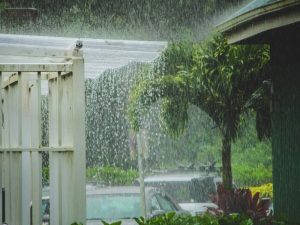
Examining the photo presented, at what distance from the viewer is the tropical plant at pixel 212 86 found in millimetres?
14500

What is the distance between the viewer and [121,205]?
10.6m

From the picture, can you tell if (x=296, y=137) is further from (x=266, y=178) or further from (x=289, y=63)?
(x=266, y=178)

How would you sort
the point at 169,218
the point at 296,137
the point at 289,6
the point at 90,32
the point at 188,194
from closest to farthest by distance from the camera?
the point at 169,218 → the point at 289,6 → the point at 296,137 → the point at 188,194 → the point at 90,32

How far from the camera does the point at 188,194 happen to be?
687 inches

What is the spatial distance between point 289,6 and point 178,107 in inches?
390

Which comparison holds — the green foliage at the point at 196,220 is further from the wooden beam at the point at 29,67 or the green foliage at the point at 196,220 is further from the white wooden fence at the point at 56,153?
the wooden beam at the point at 29,67

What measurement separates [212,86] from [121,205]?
5429 millimetres

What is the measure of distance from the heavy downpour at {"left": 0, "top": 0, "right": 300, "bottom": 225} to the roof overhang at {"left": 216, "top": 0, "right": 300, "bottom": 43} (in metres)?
0.02

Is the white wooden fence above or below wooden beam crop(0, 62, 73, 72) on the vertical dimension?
below

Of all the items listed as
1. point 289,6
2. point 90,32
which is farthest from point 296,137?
point 90,32

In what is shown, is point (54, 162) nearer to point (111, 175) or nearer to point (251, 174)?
point (111, 175)

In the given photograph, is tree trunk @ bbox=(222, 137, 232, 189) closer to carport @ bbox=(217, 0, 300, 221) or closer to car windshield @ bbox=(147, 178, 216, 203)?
car windshield @ bbox=(147, 178, 216, 203)

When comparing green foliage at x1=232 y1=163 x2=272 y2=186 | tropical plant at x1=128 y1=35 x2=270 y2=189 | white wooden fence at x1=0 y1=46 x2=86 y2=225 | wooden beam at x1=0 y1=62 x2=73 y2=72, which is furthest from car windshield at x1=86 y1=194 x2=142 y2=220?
green foliage at x1=232 y1=163 x2=272 y2=186

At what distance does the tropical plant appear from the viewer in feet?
47.6
